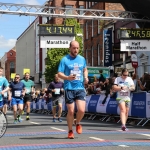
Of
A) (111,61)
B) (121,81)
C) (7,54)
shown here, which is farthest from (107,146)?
(7,54)

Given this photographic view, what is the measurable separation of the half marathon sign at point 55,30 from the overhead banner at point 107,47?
19.6 m

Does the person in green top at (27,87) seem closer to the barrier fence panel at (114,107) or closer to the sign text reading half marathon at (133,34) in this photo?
the barrier fence panel at (114,107)

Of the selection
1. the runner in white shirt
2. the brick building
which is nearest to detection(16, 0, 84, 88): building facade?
the brick building

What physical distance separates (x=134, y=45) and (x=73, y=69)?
1122 cm

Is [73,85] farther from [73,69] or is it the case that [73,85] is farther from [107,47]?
[107,47]

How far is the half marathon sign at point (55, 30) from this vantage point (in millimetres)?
20000

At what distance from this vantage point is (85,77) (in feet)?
33.2

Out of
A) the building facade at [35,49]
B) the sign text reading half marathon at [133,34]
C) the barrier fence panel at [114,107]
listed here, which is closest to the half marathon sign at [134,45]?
the sign text reading half marathon at [133,34]

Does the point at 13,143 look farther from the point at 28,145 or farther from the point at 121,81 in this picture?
the point at 121,81

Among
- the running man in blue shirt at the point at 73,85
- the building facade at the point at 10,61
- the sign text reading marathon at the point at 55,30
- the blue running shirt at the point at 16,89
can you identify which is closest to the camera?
the running man in blue shirt at the point at 73,85

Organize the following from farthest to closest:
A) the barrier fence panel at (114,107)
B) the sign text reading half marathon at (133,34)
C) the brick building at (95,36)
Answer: the brick building at (95,36) → the sign text reading half marathon at (133,34) → the barrier fence panel at (114,107)

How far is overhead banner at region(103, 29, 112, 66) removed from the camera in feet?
131

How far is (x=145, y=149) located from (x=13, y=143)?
2726mm

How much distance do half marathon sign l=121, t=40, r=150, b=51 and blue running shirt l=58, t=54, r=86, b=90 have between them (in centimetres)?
1080
